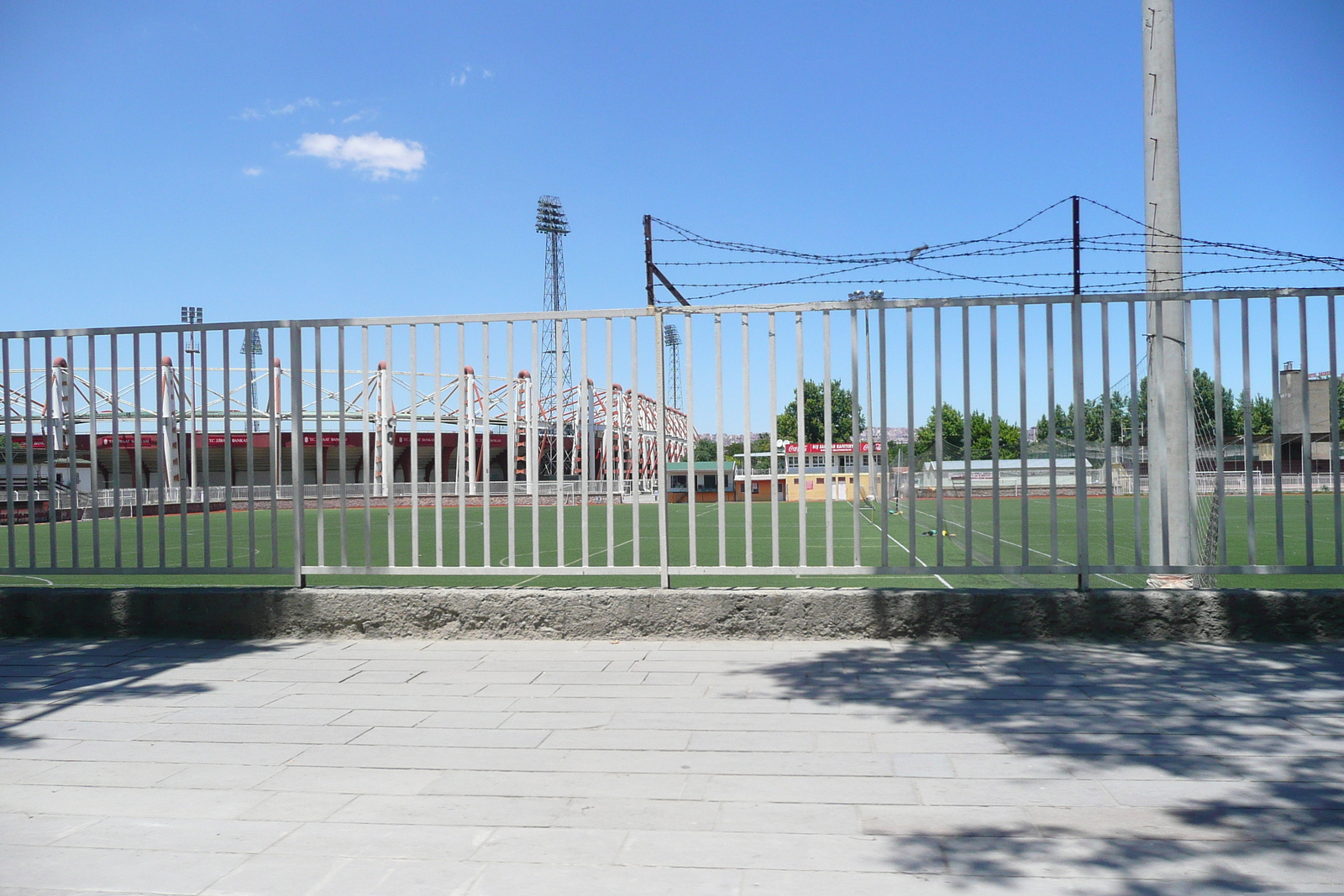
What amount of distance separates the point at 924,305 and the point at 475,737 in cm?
354

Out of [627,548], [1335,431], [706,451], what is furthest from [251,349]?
[706,451]

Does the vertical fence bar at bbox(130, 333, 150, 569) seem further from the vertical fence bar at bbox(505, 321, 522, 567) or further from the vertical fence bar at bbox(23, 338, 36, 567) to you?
the vertical fence bar at bbox(505, 321, 522, 567)

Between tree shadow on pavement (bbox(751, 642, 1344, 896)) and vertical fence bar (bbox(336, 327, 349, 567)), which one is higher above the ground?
vertical fence bar (bbox(336, 327, 349, 567))

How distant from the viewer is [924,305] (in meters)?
6.02

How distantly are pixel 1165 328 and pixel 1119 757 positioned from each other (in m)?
3.37

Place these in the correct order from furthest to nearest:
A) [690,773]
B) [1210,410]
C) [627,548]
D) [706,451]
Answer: [706,451]
[627,548]
[1210,410]
[690,773]

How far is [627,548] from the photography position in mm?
19672

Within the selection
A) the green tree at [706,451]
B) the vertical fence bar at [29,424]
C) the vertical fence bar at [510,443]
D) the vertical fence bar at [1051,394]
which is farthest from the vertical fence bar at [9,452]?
the green tree at [706,451]

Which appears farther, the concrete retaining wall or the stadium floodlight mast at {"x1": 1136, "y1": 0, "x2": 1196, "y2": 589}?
the stadium floodlight mast at {"x1": 1136, "y1": 0, "x2": 1196, "y2": 589}

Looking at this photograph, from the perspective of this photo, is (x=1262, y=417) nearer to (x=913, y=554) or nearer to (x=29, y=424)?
(x=913, y=554)

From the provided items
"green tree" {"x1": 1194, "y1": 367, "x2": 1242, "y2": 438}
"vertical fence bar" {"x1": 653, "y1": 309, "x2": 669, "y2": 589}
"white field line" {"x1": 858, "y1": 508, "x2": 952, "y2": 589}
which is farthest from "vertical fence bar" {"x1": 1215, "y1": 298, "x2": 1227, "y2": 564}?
"vertical fence bar" {"x1": 653, "y1": 309, "x2": 669, "y2": 589}

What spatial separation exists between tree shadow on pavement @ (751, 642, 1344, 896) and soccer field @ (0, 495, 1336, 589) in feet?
2.59

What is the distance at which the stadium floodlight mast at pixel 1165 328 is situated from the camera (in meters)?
6.12

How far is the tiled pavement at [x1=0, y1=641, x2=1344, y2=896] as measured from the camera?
111 inches
